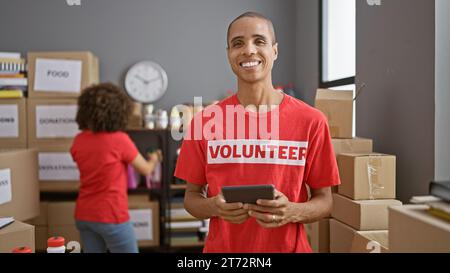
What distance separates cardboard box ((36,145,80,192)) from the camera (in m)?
2.70

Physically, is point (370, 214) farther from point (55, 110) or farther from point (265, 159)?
point (55, 110)

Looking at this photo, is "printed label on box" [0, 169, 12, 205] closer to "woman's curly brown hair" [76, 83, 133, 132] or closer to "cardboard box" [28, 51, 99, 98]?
"woman's curly brown hair" [76, 83, 133, 132]

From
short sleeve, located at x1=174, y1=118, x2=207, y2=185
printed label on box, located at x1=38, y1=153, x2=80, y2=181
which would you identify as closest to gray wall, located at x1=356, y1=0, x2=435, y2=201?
short sleeve, located at x1=174, y1=118, x2=207, y2=185

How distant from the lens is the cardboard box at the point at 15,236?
1019 millimetres

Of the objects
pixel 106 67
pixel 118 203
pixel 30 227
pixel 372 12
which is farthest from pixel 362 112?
pixel 106 67

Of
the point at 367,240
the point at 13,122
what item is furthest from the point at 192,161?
the point at 13,122

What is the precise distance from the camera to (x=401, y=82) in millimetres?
1423

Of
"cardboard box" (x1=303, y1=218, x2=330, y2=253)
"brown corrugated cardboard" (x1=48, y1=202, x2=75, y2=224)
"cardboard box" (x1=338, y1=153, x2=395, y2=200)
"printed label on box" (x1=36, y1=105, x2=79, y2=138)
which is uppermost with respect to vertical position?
"printed label on box" (x1=36, y1=105, x2=79, y2=138)

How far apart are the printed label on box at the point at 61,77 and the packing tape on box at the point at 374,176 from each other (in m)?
2.01

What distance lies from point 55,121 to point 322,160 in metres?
2.20

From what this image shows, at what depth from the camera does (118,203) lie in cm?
186

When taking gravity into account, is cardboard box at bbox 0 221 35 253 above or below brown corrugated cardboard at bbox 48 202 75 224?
above

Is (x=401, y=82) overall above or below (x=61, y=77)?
below
